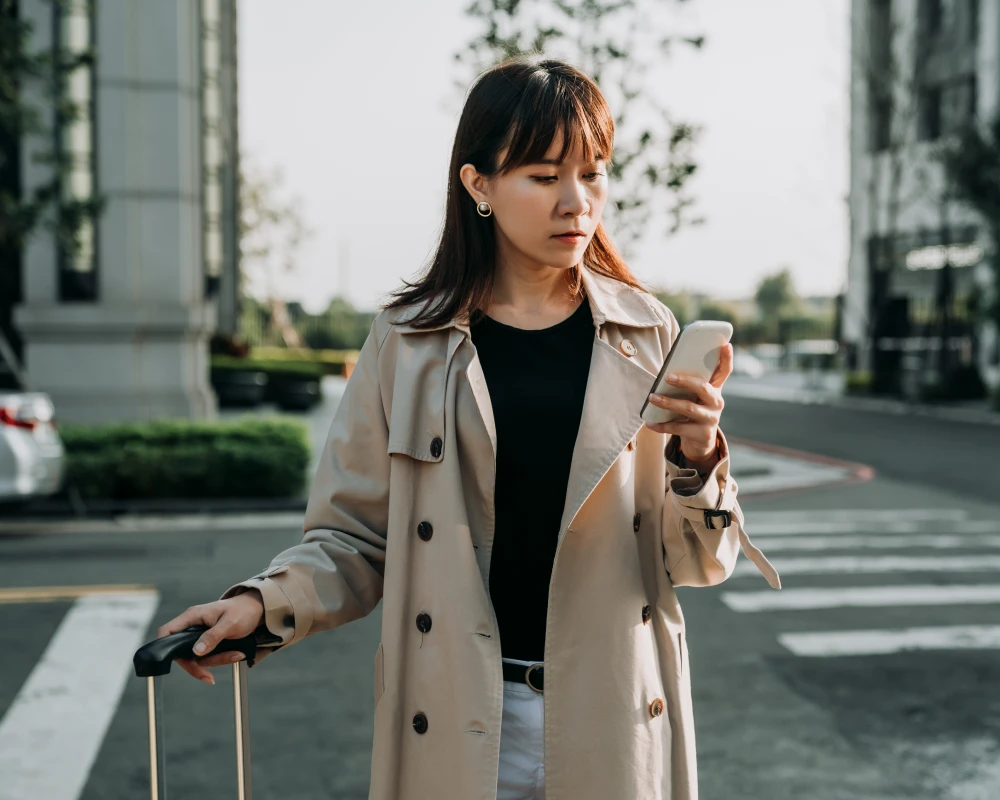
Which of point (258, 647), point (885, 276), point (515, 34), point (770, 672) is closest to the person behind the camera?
point (258, 647)

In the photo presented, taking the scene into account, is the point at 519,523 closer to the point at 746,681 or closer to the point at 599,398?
the point at 599,398

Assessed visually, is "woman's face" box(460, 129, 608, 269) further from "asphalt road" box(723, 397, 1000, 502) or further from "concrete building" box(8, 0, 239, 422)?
"concrete building" box(8, 0, 239, 422)

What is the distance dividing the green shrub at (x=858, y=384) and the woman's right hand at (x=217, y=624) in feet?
101

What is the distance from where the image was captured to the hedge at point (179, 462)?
439 inches

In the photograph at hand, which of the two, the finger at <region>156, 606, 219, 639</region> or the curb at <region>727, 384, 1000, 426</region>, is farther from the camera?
the curb at <region>727, 384, 1000, 426</region>

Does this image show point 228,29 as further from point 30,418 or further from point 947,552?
point 947,552

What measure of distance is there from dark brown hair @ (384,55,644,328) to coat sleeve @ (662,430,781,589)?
461 millimetres

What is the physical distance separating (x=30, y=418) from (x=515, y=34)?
23.3ft

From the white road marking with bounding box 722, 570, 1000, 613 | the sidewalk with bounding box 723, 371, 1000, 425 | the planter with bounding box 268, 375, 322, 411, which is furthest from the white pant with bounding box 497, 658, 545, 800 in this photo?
the sidewalk with bounding box 723, 371, 1000, 425

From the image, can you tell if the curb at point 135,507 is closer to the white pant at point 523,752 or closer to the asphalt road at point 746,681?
the asphalt road at point 746,681

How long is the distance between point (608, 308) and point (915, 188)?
35.8m

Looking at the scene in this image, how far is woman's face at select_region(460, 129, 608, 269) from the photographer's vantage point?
6.48ft

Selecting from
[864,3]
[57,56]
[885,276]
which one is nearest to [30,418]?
[57,56]

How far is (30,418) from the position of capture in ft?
30.8
